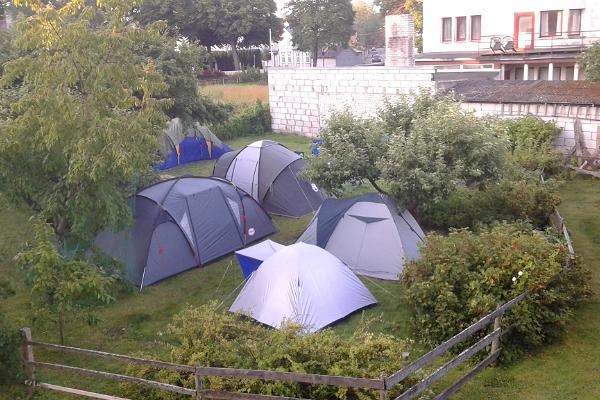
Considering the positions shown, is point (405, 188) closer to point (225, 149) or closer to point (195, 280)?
point (195, 280)

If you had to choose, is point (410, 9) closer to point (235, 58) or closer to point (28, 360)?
point (235, 58)

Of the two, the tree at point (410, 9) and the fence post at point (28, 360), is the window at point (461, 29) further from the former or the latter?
the fence post at point (28, 360)

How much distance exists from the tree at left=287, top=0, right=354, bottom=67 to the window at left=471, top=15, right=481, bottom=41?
1637 cm

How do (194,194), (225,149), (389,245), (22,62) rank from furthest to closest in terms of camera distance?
(225,149), (194,194), (389,245), (22,62)

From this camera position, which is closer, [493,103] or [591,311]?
[591,311]

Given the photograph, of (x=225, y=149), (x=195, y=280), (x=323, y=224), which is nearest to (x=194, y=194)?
(x=195, y=280)

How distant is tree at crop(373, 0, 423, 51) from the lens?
47359 millimetres

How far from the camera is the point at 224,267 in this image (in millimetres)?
11797

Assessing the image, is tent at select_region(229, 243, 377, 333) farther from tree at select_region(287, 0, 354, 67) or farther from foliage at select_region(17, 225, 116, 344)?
tree at select_region(287, 0, 354, 67)

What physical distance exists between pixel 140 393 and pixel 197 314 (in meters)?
1.08

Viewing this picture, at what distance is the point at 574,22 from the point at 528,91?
38.3 feet

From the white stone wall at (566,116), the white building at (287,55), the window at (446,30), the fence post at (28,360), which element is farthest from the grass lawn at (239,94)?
the fence post at (28,360)

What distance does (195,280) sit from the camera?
37.0 feet

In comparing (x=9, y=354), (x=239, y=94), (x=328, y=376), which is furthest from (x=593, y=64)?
(x=9, y=354)
